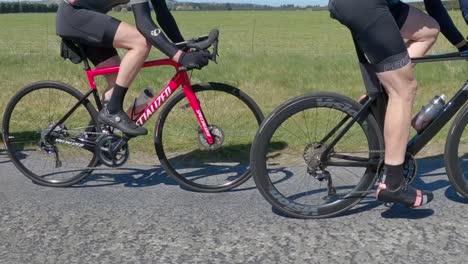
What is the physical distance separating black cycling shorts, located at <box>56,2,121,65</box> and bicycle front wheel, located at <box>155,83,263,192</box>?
26.3 inches

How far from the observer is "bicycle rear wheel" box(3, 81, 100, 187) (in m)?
4.40

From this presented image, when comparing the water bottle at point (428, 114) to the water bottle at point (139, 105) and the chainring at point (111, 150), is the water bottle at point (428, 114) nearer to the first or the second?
the water bottle at point (139, 105)

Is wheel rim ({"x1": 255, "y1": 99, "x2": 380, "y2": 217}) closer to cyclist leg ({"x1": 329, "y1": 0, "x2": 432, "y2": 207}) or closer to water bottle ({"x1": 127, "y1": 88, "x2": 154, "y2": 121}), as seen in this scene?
cyclist leg ({"x1": 329, "y1": 0, "x2": 432, "y2": 207})

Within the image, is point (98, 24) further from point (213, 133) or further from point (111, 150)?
point (213, 133)

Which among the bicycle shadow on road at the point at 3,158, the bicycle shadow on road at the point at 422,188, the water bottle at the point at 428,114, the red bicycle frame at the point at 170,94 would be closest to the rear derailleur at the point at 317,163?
the bicycle shadow on road at the point at 422,188

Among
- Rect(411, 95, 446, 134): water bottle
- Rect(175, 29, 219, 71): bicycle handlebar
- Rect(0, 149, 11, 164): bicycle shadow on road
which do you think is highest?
Rect(175, 29, 219, 71): bicycle handlebar

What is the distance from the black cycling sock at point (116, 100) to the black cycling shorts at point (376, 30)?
1.67m

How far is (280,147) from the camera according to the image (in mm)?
4691

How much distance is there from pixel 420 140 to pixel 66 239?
226cm

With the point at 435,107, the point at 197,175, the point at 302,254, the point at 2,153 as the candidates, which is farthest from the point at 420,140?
the point at 2,153

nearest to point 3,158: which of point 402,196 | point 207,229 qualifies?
point 207,229

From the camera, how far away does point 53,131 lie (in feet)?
14.7

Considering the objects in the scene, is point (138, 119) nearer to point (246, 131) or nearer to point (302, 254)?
point (246, 131)

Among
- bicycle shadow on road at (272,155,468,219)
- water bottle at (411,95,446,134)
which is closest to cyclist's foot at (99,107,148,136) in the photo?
bicycle shadow on road at (272,155,468,219)
